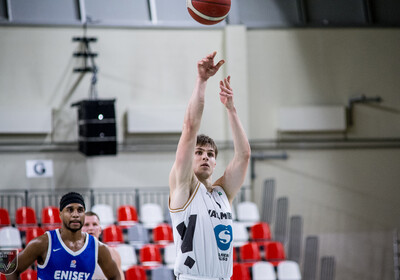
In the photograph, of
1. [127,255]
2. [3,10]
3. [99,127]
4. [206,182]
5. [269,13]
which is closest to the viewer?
[206,182]

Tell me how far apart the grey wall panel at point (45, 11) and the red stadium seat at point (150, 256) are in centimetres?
441

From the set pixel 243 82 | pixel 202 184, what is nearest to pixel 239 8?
pixel 243 82

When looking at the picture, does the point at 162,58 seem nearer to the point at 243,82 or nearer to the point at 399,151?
the point at 243,82

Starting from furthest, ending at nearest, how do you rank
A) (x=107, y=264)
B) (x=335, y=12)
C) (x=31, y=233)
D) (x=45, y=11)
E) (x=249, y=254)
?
(x=335, y=12) → (x=45, y=11) → (x=249, y=254) → (x=31, y=233) → (x=107, y=264)

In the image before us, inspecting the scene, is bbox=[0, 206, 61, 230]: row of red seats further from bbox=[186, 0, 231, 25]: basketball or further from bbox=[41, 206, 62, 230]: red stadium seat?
bbox=[186, 0, 231, 25]: basketball

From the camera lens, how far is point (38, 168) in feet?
38.3

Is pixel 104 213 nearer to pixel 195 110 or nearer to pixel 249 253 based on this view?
pixel 249 253

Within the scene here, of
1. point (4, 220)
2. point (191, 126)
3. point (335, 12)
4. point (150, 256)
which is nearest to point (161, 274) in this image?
point (150, 256)

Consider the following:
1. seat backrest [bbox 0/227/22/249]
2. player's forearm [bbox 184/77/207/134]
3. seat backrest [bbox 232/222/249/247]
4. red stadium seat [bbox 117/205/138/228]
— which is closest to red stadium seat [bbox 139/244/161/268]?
red stadium seat [bbox 117/205/138/228]

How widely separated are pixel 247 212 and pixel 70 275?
6996 mm

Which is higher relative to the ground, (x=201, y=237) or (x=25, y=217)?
(x=201, y=237)

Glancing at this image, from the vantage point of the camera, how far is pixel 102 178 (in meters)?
12.1

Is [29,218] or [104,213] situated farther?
[104,213]

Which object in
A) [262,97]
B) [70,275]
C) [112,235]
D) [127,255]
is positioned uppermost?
[262,97]
